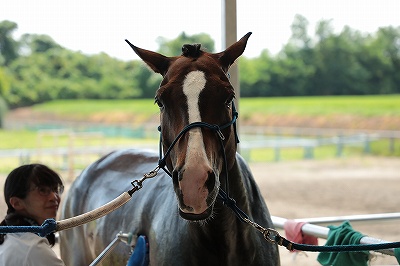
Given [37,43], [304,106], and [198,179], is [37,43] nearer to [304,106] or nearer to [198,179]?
[304,106]

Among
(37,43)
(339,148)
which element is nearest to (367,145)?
(339,148)

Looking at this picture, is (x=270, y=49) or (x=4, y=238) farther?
(x=270, y=49)

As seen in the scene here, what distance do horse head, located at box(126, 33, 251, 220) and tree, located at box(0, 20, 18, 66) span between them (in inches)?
484

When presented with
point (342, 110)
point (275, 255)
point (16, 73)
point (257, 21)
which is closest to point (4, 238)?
point (275, 255)

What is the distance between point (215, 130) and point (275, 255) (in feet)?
1.90

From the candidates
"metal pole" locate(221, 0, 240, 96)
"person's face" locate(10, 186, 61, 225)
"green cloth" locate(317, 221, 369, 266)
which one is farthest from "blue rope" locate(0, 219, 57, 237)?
"metal pole" locate(221, 0, 240, 96)

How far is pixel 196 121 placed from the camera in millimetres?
1491

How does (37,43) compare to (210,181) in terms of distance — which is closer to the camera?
(210,181)

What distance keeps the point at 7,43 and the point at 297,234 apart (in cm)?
1307

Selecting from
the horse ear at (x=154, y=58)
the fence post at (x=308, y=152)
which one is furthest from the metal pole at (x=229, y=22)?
the fence post at (x=308, y=152)

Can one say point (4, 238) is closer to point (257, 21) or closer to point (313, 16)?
point (257, 21)

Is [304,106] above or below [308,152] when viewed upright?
above

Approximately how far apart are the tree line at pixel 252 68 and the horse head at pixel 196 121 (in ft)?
32.9

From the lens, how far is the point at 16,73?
568 inches
